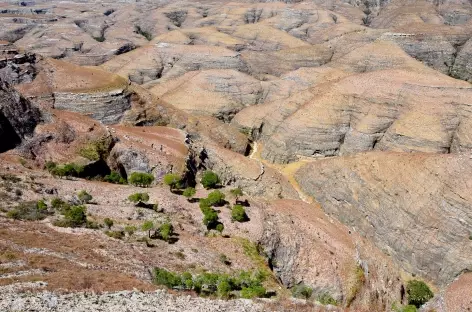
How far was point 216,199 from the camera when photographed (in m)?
38.8

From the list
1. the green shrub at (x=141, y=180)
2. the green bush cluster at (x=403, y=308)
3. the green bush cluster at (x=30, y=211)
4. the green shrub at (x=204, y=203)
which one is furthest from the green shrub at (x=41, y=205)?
the green bush cluster at (x=403, y=308)

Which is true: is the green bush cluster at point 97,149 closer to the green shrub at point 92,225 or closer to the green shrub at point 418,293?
the green shrub at point 92,225

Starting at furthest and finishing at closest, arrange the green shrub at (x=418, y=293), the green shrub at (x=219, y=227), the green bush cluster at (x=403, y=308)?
1. the green shrub at (x=418, y=293)
2. the green shrub at (x=219, y=227)
3. the green bush cluster at (x=403, y=308)

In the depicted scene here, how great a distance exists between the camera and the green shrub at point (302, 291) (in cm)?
2978

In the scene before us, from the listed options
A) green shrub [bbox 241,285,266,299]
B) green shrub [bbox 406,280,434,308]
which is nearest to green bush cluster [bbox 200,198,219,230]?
green shrub [bbox 241,285,266,299]

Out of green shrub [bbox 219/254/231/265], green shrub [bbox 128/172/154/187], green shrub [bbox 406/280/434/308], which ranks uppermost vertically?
green shrub [bbox 128/172/154/187]

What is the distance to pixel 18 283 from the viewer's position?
59.8 ft

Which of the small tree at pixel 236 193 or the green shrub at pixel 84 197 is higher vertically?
the green shrub at pixel 84 197

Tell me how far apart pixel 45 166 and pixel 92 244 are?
1691cm

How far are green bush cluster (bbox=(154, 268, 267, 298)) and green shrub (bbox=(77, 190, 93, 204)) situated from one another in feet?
37.9

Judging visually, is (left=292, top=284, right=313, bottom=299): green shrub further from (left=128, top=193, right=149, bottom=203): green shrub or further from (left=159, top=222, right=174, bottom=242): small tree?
(left=128, top=193, right=149, bottom=203): green shrub

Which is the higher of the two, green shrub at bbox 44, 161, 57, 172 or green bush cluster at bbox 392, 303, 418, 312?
green shrub at bbox 44, 161, 57, 172

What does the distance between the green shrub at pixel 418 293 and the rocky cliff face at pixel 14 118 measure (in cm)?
4031

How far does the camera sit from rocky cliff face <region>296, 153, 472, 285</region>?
1563 inches
